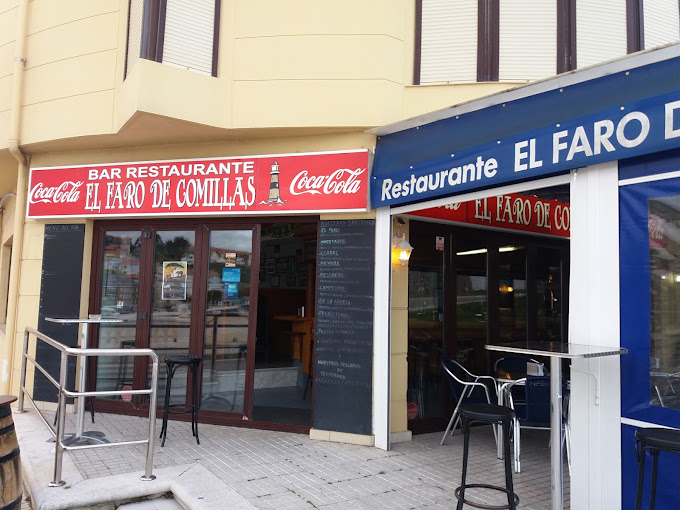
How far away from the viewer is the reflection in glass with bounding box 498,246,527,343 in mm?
6898

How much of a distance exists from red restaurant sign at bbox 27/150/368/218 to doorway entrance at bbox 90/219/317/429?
0.31 m

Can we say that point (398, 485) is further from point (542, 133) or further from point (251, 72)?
point (251, 72)

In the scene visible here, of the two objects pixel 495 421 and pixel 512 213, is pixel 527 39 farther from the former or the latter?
pixel 495 421

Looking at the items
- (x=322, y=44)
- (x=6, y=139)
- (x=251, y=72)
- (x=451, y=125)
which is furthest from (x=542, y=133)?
(x=6, y=139)

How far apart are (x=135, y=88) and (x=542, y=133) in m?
4.00

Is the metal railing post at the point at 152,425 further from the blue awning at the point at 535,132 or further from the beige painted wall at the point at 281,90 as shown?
the blue awning at the point at 535,132

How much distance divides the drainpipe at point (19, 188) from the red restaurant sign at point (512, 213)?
5287 millimetres

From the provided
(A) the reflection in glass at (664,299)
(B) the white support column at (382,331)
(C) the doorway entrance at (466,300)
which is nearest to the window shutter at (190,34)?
(B) the white support column at (382,331)

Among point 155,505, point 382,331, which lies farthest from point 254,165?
point 155,505

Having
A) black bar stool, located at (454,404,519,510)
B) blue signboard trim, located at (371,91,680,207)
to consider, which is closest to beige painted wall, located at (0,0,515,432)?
blue signboard trim, located at (371,91,680,207)

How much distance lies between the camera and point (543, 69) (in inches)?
219

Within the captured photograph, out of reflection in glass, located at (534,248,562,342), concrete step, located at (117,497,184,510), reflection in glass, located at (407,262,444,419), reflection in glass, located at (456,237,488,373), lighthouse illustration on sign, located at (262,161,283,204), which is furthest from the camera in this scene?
reflection in glass, located at (534,248,562,342)

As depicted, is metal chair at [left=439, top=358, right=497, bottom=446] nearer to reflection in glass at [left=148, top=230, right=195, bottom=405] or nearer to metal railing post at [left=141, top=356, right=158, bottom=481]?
metal railing post at [left=141, top=356, right=158, bottom=481]

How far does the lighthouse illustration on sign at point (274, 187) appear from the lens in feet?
19.0
